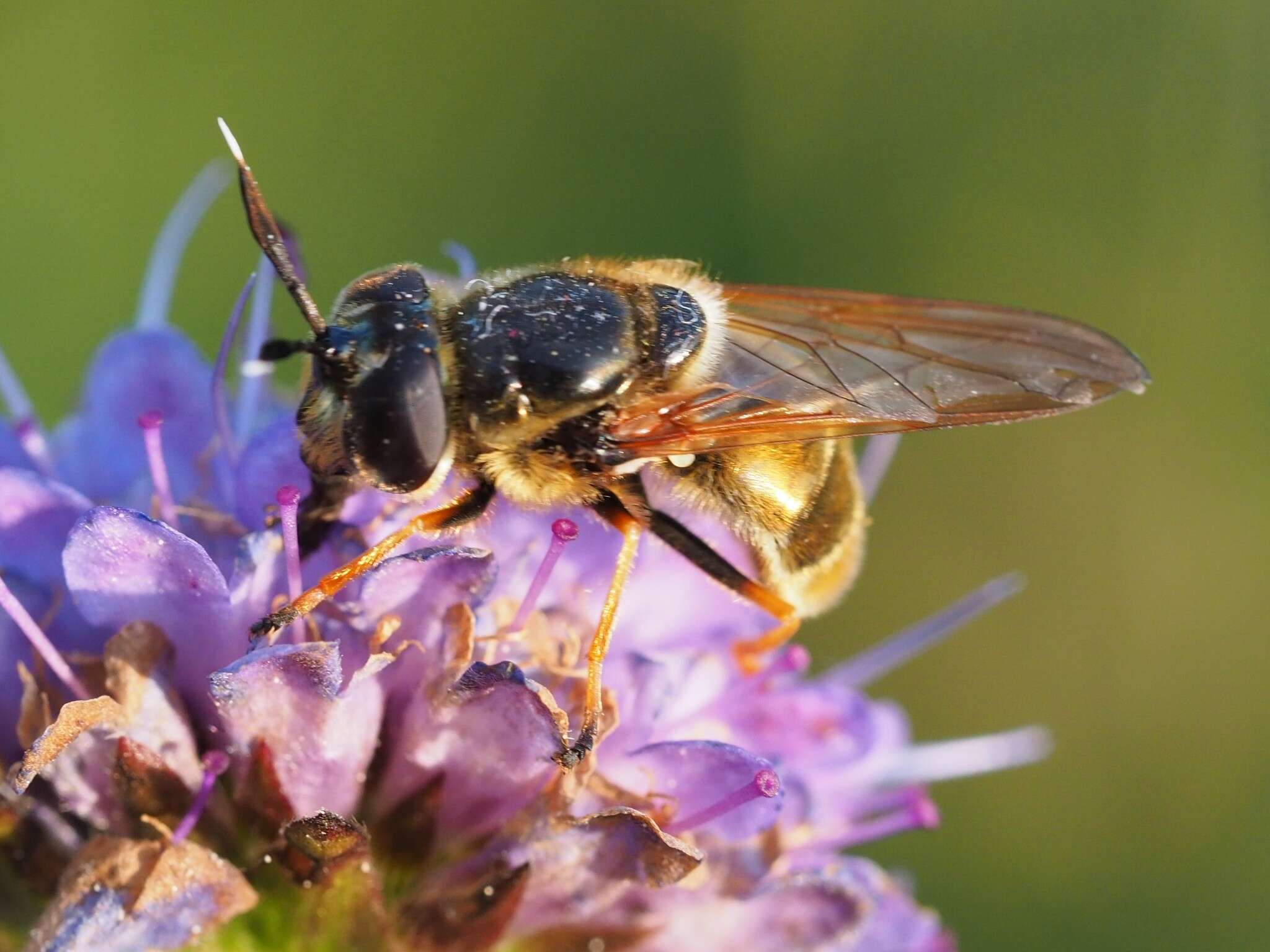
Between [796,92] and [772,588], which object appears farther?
[796,92]

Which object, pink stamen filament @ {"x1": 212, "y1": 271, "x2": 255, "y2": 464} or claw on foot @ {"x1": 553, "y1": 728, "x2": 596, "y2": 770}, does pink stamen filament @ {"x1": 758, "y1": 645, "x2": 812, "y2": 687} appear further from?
pink stamen filament @ {"x1": 212, "y1": 271, "x2": 255, "y2": 464}

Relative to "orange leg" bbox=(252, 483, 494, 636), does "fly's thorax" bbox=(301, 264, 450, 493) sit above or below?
above

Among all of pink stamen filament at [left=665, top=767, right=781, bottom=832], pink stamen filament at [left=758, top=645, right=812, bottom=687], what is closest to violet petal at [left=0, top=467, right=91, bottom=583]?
pink stamen filament at [left=665, top=767, right=781, bottom=832]

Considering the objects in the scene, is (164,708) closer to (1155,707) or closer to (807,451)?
(807,451)

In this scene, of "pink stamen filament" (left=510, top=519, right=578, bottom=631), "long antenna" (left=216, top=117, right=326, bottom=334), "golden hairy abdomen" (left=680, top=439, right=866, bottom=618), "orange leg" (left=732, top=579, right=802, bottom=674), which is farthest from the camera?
"orange leg" (left=732, top=579, right=802, bottom=674)

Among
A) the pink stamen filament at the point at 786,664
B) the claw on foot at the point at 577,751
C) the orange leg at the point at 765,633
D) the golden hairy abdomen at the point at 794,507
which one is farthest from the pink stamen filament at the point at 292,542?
the pink stamen filament at the point at 786,664

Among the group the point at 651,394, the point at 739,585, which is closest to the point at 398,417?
the point at 651,394

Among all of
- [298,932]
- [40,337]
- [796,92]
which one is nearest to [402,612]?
[298,932]
